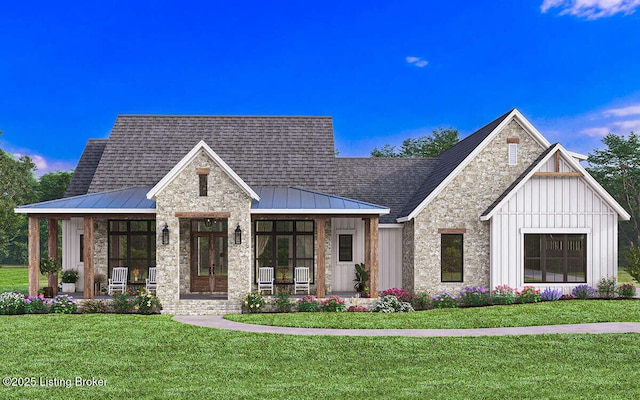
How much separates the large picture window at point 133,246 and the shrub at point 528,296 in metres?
13.2

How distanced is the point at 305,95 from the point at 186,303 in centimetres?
2882

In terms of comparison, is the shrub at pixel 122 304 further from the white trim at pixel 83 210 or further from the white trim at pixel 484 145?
the white trim at pixel 484 145

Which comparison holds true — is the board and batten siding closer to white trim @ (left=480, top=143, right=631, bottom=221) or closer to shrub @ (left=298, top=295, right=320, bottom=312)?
white trim @ (left=480, top=143, right=631, bottom=221)

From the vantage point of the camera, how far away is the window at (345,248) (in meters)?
21.9

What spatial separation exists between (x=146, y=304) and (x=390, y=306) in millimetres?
7861

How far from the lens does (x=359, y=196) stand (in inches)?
936

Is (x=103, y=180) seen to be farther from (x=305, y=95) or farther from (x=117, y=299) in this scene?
(x=305, y=95)

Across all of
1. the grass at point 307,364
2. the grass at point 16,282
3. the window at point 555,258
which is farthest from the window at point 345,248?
the grass at point 16,282

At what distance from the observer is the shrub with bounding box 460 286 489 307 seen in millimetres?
19359

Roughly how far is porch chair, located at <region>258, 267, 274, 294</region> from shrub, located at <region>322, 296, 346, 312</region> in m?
2.28

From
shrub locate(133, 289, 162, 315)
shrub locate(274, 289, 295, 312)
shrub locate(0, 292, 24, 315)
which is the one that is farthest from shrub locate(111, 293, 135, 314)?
shrub locate(274, 289, 295, 312)

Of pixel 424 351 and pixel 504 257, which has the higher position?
pixel 504 257

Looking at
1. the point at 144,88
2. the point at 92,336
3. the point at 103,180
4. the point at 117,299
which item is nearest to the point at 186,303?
the point at 117,299

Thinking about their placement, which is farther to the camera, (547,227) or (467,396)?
(547,227)
